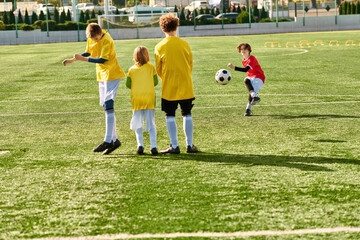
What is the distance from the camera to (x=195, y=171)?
597 centimetres

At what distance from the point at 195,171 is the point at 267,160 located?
3.14 ft

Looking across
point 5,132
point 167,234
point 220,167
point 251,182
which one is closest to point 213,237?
point 167,234

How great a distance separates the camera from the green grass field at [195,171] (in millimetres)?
4406

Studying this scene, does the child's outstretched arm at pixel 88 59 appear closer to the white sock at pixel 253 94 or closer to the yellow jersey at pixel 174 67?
the yellow jersey at pixel 174 67

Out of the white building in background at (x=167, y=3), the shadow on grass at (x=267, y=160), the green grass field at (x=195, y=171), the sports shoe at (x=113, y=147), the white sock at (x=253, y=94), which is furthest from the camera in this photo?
the white building in background at (x=167, y=3)

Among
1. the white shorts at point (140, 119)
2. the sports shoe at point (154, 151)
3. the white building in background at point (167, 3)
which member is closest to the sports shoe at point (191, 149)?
the sports shoe at point (154, 151)

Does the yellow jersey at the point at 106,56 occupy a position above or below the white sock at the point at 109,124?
above

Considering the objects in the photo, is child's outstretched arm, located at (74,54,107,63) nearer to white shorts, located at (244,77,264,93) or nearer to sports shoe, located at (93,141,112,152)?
sports shoe, located at (93,141,112,152)

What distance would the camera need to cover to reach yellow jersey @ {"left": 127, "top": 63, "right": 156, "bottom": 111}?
6832mm

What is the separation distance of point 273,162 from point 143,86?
191cm

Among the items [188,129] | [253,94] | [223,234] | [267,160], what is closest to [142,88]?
[188,129]

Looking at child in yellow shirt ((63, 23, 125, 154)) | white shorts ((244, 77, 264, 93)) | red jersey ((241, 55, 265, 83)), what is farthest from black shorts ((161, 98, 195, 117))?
white shorts ((244, 77, 264, 93))

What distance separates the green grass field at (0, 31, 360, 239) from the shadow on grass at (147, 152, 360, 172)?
12 mm

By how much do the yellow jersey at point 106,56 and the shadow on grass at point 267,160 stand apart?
4.53 feet
